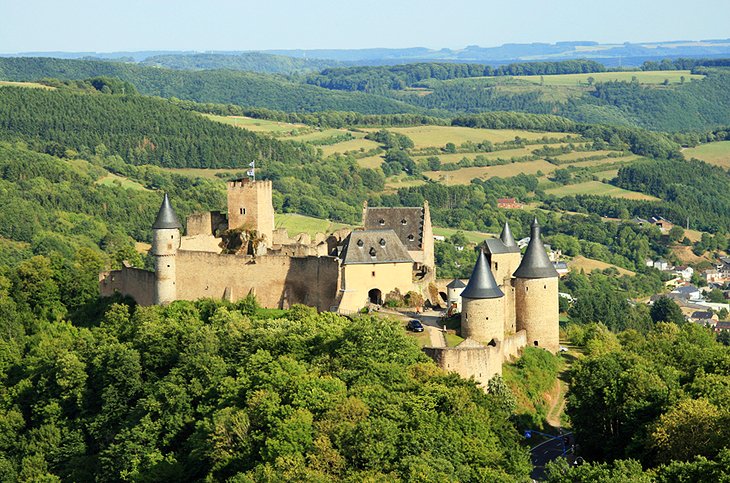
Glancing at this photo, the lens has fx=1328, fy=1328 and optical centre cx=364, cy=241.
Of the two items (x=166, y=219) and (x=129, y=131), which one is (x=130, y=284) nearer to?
(x=166, y=219)

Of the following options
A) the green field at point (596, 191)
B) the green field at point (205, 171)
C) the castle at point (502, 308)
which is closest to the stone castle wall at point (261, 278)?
the castle at point (502, 308)

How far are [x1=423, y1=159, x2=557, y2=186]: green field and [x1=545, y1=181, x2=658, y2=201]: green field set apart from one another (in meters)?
6.40

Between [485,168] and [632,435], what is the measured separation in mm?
134287

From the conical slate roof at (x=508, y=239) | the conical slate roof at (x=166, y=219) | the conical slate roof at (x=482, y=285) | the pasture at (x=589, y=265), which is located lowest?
the pasture at (x=589, y=265)

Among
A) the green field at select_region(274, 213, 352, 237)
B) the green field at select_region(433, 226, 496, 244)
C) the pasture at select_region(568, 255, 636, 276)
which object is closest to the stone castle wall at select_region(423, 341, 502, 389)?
the green field at select_region(274, 213, 352, 237)

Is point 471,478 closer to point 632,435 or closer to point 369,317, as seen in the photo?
point 632,435

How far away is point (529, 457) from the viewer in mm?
42844

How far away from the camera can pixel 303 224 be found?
121 meters

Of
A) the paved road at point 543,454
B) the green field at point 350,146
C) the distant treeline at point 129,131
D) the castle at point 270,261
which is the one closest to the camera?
the paved road at point 543,454

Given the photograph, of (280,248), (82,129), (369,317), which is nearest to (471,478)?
(369,317)

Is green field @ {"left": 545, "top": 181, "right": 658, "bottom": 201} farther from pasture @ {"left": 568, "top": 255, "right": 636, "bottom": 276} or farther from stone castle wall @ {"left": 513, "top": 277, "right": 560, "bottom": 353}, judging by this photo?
stone castle wall @ {"left": 513, "top": 277, "right": 560, "bottom": 353}

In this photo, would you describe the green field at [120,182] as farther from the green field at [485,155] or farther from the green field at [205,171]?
the green field at [485,155]

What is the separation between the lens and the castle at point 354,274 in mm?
49219

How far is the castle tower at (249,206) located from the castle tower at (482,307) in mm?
14205
